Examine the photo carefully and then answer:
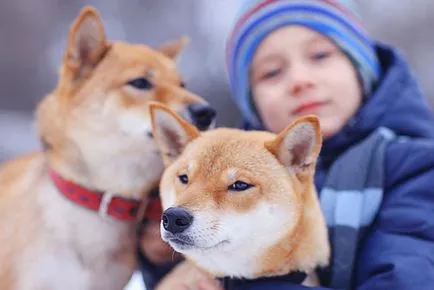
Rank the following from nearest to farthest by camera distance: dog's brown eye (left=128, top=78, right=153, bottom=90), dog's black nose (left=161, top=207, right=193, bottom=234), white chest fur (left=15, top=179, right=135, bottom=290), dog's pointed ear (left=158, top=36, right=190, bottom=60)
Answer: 1. dog's black nose (left=161, top=207, right=193, bottom=234)
2. white chest fur (left=15, top=179, right=135, bottom=290)
3. dog's brown eye (left=128, top=78, right=153, bottom=90)
4. dog's pointed ear (left=158, top=36, right=190, bottom=60)

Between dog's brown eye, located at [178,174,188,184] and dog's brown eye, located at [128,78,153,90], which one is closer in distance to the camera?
dog's brown eye, located at [178,174,188,184]

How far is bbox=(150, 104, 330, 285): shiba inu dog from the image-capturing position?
42.4 inches

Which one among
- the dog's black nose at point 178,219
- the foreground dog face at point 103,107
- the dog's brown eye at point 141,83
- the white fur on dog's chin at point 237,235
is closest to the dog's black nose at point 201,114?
the foreground dog face at point 103,107

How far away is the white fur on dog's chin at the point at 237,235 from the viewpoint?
1065 millimetres

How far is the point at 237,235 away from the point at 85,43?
28.0 inches

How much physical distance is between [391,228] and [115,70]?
0.75m

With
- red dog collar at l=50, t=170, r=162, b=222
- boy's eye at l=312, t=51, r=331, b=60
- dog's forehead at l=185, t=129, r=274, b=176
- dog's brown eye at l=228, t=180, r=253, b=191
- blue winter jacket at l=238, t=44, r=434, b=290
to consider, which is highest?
boy's eye at l=312, t=51, r=331, b=60

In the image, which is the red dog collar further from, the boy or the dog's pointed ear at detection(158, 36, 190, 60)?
the dog's pointed ear at detection(158, 36, 190, 60)

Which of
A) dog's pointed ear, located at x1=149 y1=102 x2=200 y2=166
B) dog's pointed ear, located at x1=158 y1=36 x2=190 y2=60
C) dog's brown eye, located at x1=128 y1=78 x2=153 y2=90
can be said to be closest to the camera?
dog's pointed ear, located at x1=149 y1=102 x2=200 y2=166

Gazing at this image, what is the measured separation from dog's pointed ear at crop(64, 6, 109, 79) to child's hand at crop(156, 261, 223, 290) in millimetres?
547

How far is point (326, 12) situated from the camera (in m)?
1.56

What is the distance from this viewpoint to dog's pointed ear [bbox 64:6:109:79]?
1499mm

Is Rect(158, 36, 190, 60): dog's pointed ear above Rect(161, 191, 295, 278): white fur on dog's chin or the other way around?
above

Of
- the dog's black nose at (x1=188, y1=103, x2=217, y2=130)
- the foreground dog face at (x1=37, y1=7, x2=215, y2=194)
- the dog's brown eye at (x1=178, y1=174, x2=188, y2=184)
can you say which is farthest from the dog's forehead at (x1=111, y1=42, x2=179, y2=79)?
the dog's brown eye at (x1=178, y1=174, x2=188, y2=184)
